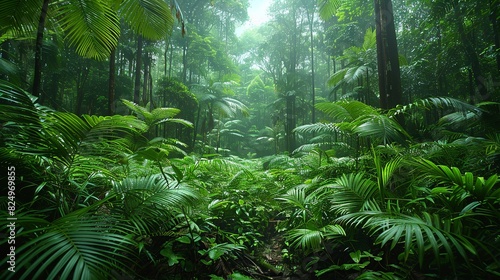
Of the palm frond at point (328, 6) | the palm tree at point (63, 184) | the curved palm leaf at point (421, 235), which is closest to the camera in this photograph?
the curved palm leaf at point (421, 235)

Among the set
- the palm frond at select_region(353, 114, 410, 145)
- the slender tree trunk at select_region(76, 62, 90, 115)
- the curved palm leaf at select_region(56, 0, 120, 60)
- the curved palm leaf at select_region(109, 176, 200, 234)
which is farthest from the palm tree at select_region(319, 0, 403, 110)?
the slender tree trunk at select_region(76, 62, 90, 115)

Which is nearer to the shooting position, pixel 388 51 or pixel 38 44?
pixel 38 44

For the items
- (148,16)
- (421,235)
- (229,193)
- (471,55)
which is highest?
(471,55)

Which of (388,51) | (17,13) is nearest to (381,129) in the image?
(388,51)

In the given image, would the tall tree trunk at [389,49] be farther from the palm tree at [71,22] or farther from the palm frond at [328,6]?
the palm tree at [71,22]

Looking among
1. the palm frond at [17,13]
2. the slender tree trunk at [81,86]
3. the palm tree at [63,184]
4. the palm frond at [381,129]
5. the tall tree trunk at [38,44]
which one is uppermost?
the slender tree trunk at [81,86]

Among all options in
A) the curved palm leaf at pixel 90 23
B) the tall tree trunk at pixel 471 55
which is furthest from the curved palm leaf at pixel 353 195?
the tall tree trunk at pixel 471 55

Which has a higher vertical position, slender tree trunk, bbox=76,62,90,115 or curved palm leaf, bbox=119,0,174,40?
slender tree trunk, bbox=76,62,90,115

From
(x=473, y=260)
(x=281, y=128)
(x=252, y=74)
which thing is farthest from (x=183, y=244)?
(x=252, y=74)

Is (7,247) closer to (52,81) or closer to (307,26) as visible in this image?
(52,81)

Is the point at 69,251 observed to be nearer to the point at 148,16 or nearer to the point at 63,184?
the point at 63,184

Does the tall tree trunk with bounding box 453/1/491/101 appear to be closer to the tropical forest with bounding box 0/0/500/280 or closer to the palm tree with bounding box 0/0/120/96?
the tropical forest with bounding box 0/0/500/280

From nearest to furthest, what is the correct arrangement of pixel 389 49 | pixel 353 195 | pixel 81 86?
pixel 353 195
pixel 389 49
pixel 81 86

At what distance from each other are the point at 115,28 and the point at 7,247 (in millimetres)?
3136
